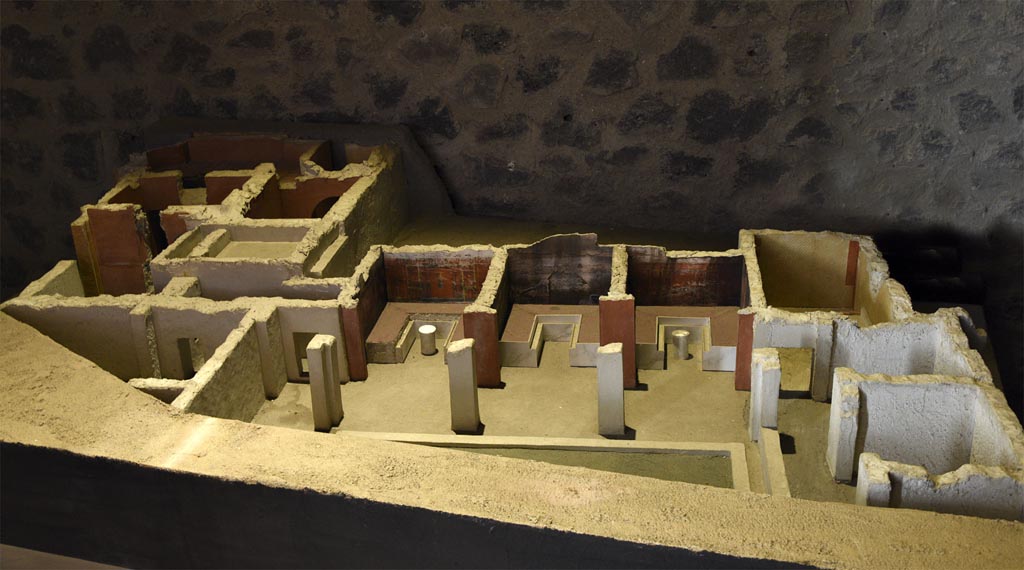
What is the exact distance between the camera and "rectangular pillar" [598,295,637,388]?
627 centimetres

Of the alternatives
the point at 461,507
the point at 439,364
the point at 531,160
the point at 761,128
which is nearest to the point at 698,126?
the point at 761,128

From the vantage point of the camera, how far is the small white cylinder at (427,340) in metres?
6.75

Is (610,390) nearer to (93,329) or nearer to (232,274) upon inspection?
(232,274)

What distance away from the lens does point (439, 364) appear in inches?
264

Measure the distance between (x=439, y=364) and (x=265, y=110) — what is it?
3.23 meters

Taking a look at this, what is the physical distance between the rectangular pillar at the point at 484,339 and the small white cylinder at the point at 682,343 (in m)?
1.16

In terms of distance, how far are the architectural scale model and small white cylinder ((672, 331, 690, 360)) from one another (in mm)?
15

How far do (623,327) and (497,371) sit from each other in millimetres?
810

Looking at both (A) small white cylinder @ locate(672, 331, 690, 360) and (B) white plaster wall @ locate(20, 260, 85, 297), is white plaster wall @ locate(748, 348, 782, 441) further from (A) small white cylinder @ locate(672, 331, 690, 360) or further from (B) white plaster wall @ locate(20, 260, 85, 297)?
(B) white plaster wall @ locate(20, 260, 85, 297)

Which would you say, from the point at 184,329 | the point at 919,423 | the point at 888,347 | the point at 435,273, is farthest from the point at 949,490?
the point at 184,329

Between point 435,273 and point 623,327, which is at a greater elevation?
point 435,273

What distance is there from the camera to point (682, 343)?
262 inches

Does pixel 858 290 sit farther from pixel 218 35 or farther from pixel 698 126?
pixel 218 35

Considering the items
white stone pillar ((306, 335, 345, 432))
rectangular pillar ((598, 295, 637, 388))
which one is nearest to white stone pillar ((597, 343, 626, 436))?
rectangular pillar ((598, 295, 637, 388))
